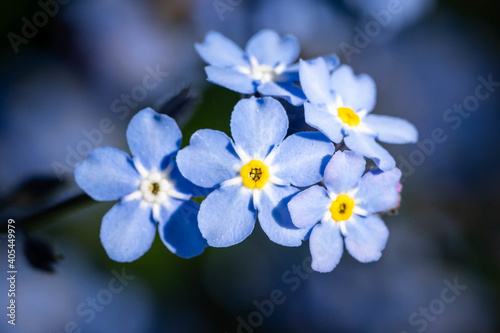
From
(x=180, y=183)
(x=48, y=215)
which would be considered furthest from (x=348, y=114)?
(x=48, y=215)

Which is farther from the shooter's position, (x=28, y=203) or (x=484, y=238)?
(x=484, y=238)

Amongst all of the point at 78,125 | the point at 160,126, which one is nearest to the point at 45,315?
the point at 78,125

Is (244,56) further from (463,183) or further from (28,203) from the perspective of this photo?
(463,183)

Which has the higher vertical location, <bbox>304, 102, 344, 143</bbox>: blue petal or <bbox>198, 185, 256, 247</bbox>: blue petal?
<bbox>304, 102, 344, 143</bbox>: blue petal

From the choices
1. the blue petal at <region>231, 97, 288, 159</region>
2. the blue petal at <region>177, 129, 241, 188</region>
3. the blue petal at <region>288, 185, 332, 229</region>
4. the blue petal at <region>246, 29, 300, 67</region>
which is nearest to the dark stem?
the blue petal at <region>177, 129, 241, 188</region>

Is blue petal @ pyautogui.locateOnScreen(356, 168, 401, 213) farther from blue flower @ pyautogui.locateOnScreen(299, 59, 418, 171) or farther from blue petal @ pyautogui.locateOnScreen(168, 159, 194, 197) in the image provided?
blue petal @ pyautogui.locateOnScreen(168, 159, 194, 197)

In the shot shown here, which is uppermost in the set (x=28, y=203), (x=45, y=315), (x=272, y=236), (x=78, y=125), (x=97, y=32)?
(x=272, y=236)

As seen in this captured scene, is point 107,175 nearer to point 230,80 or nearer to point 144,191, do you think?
point 144,191
